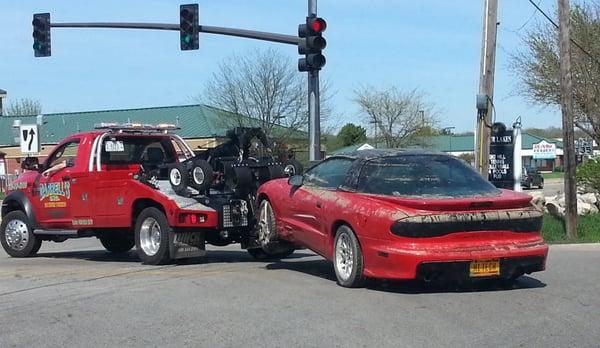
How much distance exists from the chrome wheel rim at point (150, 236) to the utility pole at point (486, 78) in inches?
335

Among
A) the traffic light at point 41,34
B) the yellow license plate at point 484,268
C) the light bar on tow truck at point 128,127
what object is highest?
the traffic light at point 41,34

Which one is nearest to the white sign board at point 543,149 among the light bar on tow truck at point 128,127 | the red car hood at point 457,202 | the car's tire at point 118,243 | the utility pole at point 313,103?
the utility pole at point 313,103

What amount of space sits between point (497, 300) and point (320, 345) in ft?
8.06

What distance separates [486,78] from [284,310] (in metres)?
11.3

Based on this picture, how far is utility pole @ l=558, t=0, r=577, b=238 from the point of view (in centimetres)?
1598

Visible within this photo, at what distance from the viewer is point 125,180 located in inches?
466

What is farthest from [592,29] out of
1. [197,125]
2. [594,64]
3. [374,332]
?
[197,125]

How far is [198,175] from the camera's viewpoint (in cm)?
1127

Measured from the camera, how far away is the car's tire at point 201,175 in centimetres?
1120

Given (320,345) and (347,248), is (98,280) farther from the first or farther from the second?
(320,345)

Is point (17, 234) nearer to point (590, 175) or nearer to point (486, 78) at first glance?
point (486, 78)

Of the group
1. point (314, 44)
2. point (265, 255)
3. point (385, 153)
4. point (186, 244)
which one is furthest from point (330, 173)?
point (314, 44)

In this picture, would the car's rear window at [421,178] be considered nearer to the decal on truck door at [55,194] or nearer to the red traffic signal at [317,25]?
the decal on truck door at [55,194]

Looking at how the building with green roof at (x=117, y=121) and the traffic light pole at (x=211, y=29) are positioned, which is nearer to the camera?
the traffic light pole at (x=211, y=29)
